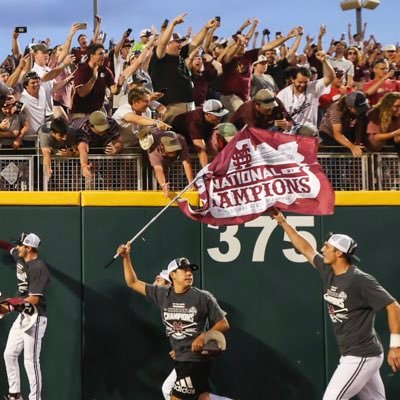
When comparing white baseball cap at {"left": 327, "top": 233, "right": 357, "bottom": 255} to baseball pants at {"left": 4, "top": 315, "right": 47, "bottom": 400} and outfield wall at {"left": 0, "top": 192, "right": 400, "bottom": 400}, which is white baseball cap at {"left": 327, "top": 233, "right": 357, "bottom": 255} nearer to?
outfield wall at {"left": 0, "top": 192, "right": 400, "bottom": 400}

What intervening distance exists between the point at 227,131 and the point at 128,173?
1562 millimetres

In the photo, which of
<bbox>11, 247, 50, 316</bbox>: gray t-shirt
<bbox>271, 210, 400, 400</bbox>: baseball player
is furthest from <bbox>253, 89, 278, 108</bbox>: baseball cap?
<bbox>11, 247, 50, 316</bbox>: gray t-shirt

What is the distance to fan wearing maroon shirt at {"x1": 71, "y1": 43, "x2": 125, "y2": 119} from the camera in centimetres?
1420

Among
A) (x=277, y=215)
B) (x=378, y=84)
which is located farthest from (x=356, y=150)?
(x=277, y=215)

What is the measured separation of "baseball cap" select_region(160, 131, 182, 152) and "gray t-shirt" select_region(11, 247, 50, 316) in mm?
2170

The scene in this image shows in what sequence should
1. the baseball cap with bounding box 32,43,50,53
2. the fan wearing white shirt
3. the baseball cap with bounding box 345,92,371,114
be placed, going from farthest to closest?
the baseball cap with bounding box 32,43,50,53
the fan wearing white shirt
the baseball cap with bounding box 345,92,371,114

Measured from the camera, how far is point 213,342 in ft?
36.7

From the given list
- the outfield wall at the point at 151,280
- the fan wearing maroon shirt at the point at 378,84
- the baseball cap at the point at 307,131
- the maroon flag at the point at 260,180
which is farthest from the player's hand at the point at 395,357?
the fan wearing maroon shirt at the point at 378,84

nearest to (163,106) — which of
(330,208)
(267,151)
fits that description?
(267,151)

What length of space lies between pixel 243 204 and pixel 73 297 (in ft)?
9.05

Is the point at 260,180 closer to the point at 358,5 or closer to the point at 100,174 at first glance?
the point at 100,174

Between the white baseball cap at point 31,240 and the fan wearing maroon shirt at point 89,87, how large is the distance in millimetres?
2298

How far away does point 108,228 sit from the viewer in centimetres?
1332

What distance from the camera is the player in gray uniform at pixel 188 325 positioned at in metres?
11.4
